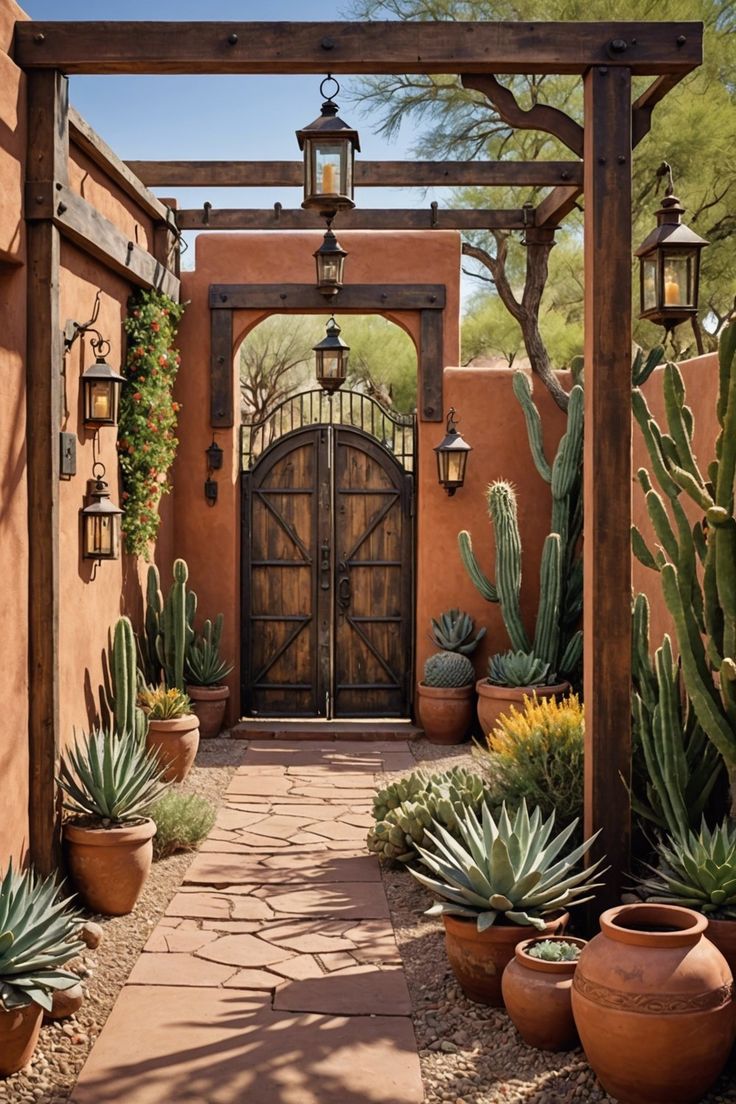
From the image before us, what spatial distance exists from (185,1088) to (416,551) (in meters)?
6.91

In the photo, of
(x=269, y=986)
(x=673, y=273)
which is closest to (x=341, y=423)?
(x=673, y=273)

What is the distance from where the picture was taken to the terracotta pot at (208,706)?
9.56 meters

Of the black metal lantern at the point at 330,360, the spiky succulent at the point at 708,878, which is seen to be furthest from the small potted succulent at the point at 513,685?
the spiky succulent at the point at 708,878

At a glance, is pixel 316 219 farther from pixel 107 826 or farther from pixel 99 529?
pixel 107 826

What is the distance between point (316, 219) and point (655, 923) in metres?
6.91

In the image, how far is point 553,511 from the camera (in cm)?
966

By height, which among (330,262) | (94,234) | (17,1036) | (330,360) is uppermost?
(330,262)

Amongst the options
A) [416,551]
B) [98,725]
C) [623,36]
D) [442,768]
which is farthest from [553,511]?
[623,36]

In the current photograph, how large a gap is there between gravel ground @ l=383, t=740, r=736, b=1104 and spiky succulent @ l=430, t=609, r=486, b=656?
16.0ft

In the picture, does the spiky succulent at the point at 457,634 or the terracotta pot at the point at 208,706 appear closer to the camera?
the terracotta pot at the point at 208,706

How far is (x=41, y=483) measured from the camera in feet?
17.7

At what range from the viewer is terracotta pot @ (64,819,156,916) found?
18.3ft

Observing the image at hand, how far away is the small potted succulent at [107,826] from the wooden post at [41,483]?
201mm

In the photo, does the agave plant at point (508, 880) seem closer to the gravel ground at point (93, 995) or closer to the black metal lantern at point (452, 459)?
the gravel ground at point (93, 995)
